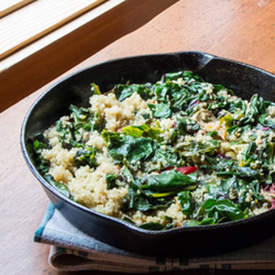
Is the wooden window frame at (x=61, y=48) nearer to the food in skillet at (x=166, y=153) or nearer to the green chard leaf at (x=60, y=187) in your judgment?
the food in skillet at (x=166, y=153)

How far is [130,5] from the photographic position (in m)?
2.86

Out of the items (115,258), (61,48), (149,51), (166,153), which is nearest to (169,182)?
(166,153)

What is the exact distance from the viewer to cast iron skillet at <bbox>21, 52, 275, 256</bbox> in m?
0.94

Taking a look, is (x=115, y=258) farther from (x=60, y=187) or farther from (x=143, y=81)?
(x=143, y=81)

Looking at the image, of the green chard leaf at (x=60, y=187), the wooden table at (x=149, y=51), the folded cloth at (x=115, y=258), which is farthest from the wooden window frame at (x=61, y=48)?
the folded cloth at (x=115, y=258)

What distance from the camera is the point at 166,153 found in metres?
1.29

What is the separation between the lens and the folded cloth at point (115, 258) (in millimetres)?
1074

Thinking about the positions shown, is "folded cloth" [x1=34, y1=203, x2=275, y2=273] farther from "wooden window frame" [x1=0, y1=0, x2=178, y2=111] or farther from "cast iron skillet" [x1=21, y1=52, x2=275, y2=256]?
"wooden window frame" [x1=0, y1=0, x2=178, y2=111]

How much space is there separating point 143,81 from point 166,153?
455mm

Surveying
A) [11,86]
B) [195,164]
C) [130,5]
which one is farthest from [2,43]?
[195,164]

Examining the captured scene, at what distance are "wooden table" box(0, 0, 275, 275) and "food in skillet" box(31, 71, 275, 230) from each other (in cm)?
16

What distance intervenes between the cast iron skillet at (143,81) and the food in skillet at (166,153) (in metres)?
0.04

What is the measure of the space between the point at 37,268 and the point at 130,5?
220 cm

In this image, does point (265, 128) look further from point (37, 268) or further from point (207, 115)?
point (37, 268)
